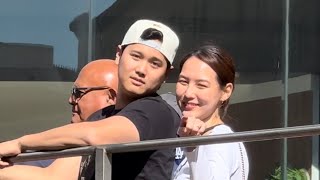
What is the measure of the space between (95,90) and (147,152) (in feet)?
2.42

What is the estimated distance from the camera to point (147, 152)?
2.23 metres

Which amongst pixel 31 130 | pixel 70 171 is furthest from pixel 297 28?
pixel 70 171

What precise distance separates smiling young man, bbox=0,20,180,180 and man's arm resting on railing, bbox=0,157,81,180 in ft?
0.24

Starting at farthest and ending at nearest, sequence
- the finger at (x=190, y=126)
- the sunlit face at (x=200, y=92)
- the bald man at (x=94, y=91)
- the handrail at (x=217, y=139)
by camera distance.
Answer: the bald man at (x=94, y=91) → the sunlit face at (x=200, y=92) → the finger at (x=190, y=126) → the handrail at (x=217, y=139)

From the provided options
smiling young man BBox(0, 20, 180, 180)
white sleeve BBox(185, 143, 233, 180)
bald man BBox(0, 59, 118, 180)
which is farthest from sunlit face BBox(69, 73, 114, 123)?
white sleeve BBox(185, 143, 233, 180)

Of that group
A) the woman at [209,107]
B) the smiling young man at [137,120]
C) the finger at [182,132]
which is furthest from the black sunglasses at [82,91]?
the finger at [182,132]

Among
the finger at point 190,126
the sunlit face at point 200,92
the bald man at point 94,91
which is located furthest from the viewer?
the bald man at point 94,91

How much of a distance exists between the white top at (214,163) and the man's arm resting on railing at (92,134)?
20 centimetres

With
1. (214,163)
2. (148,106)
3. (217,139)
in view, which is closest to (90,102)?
(148,106)

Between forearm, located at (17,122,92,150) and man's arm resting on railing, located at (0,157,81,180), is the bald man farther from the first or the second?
forearm, located at (17,122,92,150)

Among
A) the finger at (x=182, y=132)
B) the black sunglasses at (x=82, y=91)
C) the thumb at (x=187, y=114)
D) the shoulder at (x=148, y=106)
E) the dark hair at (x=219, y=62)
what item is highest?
the dark hair at (x=219, y=62)

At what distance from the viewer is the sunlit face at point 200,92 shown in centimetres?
232

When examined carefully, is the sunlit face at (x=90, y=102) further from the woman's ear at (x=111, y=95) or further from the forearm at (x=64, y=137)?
the forearm at (x=64, y=137)

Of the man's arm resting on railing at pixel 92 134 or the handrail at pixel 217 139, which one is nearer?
the handrail at pixel 217 139
